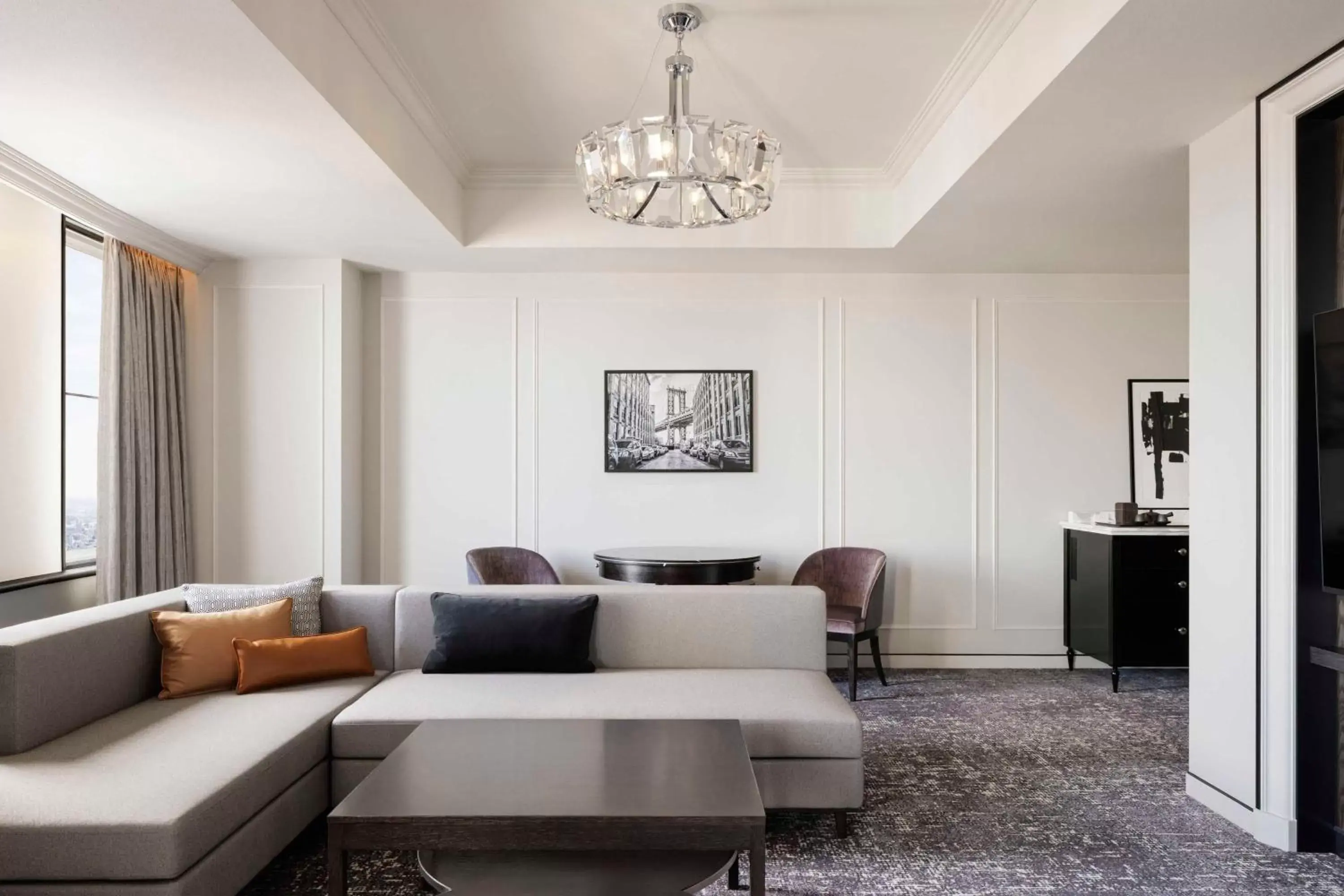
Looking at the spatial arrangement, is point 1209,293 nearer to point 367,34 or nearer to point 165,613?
point 367,34

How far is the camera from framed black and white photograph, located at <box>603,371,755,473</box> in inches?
218

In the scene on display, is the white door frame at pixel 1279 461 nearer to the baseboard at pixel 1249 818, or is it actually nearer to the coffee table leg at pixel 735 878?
the baseboard at pixel 1249 818

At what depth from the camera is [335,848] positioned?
6.60 ft

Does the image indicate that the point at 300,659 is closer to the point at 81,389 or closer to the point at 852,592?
the point at 81,389

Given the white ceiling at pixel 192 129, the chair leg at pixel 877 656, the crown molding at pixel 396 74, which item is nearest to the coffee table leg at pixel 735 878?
the chair leg at pixel 877 656

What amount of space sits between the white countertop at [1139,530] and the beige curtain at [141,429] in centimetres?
521

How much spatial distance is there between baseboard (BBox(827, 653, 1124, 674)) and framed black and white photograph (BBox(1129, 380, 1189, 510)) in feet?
3.65

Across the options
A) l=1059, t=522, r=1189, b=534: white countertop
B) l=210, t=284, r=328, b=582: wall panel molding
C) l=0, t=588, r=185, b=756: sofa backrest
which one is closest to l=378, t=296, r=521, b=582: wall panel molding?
l=210, t=284, r=328, b=582: wall panel molding

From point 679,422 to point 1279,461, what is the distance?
332 centimetres

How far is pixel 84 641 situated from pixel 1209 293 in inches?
159

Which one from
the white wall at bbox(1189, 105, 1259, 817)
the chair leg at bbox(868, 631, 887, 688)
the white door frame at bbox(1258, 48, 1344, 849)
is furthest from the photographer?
the chair leg at bbox(868, 631, 887, 688)

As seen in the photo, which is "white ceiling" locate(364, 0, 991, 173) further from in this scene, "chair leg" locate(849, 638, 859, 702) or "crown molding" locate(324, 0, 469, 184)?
"chair leg" locate(849, 638, 859, 702)

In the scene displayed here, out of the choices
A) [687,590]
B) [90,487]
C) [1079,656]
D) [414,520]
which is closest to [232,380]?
[90,487]

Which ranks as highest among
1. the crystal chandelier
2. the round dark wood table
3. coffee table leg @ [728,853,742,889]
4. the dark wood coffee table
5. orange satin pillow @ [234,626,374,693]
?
the crystal chandelier
